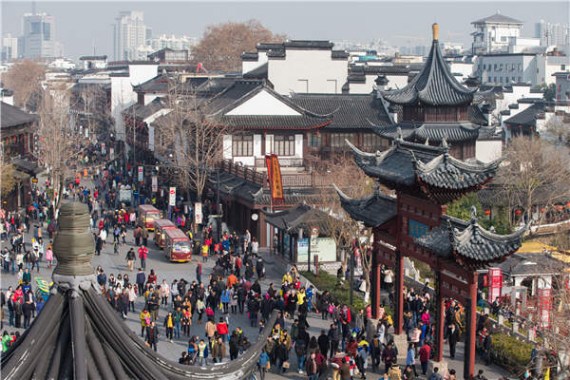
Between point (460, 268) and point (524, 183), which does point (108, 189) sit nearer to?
point (524, 183)

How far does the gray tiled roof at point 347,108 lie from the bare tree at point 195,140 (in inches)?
311

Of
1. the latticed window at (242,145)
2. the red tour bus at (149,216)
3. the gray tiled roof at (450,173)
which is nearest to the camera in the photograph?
the gray tiled roof at (450,173)

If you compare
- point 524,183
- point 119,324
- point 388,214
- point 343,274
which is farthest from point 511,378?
point 524,183

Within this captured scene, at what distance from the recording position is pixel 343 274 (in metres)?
36.3

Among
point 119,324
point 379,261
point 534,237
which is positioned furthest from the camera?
point 534,237

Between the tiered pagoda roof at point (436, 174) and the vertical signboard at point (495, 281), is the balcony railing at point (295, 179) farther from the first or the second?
the tiered pagoda roof at point (436, 174)

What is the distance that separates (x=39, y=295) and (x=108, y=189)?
3349 centimetres

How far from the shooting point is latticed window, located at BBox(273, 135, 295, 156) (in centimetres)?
5516

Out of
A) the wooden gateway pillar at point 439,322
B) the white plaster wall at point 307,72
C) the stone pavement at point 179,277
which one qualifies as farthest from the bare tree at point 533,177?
the wooden gateway pillar at point 439,322

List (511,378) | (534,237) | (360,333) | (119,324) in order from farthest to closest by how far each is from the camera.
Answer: (534,237) → (360,333) → (511,378) → (119,324)

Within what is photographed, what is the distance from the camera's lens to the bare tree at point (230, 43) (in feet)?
403

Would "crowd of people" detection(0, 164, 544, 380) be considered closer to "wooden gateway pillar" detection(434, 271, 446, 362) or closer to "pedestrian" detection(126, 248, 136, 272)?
"pedestrian" detection(126, 248, 136, 272)

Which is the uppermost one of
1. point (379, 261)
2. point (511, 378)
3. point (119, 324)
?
point (119, 324)

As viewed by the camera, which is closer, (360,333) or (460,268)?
(460,268)
